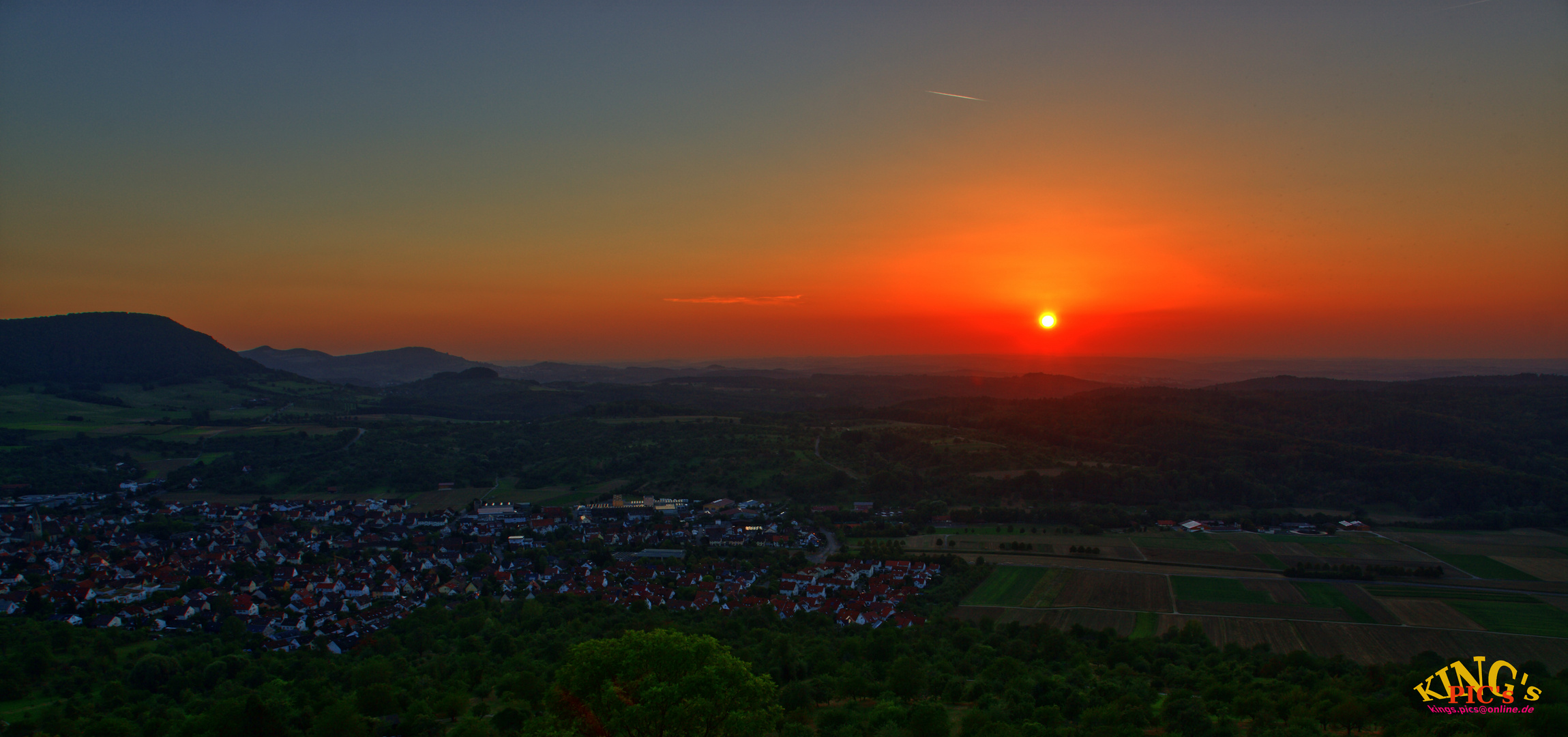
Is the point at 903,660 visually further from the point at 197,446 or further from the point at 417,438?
the point at 197,446

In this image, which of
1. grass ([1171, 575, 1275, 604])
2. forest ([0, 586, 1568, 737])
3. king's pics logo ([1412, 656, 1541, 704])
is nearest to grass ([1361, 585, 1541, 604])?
grass ([1171, 575, 1275, 604])

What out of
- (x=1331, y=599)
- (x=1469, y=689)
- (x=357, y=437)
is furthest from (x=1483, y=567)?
(x=357, y=437)

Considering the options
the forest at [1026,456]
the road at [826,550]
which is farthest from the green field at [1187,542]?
the road at [826,550]

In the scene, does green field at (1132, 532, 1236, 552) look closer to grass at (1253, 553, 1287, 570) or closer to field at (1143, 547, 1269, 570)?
field at (1143, 547, 1269, 570)

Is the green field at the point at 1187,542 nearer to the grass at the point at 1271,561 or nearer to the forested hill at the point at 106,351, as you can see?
the grass at the point at 1271,561

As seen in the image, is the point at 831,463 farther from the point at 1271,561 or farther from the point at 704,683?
the point at 704,683

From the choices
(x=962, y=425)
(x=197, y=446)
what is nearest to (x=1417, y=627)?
(x=962, y=425)
